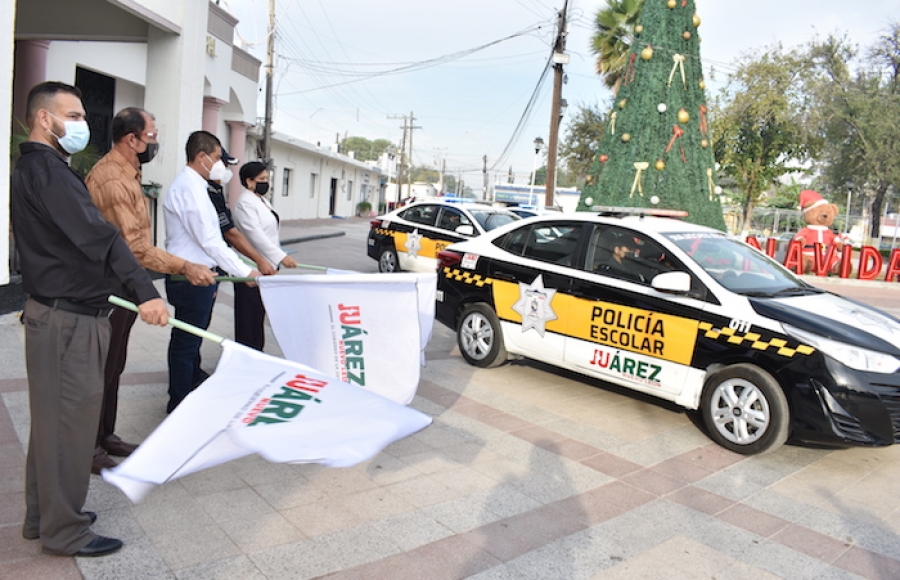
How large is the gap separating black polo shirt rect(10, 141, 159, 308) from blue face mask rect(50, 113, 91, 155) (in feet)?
0.19

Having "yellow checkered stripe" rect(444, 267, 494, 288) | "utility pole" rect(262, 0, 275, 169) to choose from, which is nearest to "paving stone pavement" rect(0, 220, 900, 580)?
"yellow checkered stripe" rect(444, 267, 494, 288)

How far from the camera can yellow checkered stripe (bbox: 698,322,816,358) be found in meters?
4.70

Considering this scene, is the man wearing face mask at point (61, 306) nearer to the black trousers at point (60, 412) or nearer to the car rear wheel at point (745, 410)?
the black trousers at point (60, 412)

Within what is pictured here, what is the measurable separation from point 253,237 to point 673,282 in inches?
129

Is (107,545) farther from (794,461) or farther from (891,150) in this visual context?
(891,150)

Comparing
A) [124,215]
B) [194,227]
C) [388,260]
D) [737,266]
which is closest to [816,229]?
[388,260]

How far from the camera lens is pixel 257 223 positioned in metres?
5.52

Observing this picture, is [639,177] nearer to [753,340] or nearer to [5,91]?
[753,340]

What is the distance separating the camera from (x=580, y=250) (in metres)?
6.07

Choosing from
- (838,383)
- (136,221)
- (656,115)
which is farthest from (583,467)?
(656,115)

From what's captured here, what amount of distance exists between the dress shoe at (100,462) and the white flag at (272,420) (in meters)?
1.70

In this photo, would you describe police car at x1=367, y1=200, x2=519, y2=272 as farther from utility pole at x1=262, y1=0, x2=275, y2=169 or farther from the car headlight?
utility pole at x1=262, y1=0, x2=275, y2=169

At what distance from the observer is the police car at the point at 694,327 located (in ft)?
15.1

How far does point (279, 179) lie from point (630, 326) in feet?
92.6
